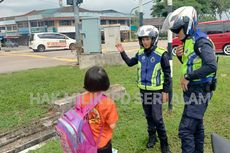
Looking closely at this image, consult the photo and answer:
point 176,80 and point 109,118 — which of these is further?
point 176,80

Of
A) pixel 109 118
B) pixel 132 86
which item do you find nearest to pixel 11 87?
pixel 132 86

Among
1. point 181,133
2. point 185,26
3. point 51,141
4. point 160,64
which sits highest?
point 185,26

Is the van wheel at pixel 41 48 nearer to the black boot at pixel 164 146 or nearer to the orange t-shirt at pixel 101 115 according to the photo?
the black boot at pixel 164 146

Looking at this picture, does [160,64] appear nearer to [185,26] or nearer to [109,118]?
[185,26]

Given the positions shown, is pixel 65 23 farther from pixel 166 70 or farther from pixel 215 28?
pixel 166 70

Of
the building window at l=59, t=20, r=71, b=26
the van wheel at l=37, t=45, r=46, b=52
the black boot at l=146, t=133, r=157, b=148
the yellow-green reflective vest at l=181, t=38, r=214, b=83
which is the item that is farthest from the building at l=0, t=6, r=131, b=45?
the yellow-green reflective vest at l=181, t=38, r=214, b=83

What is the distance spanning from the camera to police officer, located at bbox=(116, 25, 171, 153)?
328 cm

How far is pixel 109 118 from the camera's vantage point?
2.41 m

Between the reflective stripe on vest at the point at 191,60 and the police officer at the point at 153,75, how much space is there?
0.51 metres

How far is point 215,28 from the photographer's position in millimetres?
14195

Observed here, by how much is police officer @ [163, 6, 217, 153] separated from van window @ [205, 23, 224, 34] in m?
12.2

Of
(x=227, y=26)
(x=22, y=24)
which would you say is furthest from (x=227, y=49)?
(x=22, y=24)

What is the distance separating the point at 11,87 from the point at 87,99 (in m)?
4.77

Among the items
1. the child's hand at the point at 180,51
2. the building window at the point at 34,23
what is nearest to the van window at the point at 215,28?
the child's hand at the point at 180,51
